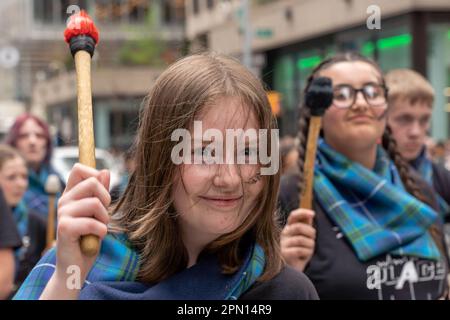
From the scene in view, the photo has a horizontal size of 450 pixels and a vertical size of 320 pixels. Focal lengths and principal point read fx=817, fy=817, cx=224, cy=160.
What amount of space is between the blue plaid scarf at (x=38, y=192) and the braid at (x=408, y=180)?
244 cm

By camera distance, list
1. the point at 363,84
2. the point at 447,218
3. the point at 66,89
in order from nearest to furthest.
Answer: the point at 363,84, the point at 447,218, the point at 66,89

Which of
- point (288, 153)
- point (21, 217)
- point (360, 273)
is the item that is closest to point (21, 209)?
point (21, 217)

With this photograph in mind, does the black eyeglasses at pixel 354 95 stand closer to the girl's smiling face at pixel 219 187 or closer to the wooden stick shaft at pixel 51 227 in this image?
the girl's smiling face at pixel 219 187

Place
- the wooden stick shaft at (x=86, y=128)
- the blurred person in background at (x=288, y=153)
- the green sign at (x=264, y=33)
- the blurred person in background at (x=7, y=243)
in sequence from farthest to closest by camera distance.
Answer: the green sign at (x=264, y=33) < the blurred person in background at (x=288, y=153) < the blurred person in background at (x=7, y=243) < the wooden stick shaft at (x=86, y=128)

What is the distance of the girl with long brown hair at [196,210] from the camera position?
1.45m

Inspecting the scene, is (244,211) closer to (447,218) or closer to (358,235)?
(358,235)

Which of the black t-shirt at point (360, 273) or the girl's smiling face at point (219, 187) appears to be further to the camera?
the black t-shirt at point (360, 273)

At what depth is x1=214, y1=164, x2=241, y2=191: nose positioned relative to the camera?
141cm

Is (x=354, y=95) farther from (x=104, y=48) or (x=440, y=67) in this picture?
(x=104, y=48)

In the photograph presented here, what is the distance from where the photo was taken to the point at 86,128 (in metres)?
1.16

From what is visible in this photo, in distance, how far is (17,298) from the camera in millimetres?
1458

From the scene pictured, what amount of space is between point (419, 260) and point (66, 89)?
1735 centimetres

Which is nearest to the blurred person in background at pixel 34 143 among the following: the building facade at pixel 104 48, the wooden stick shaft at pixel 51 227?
the wooden stick shaft at pixel 51 227
